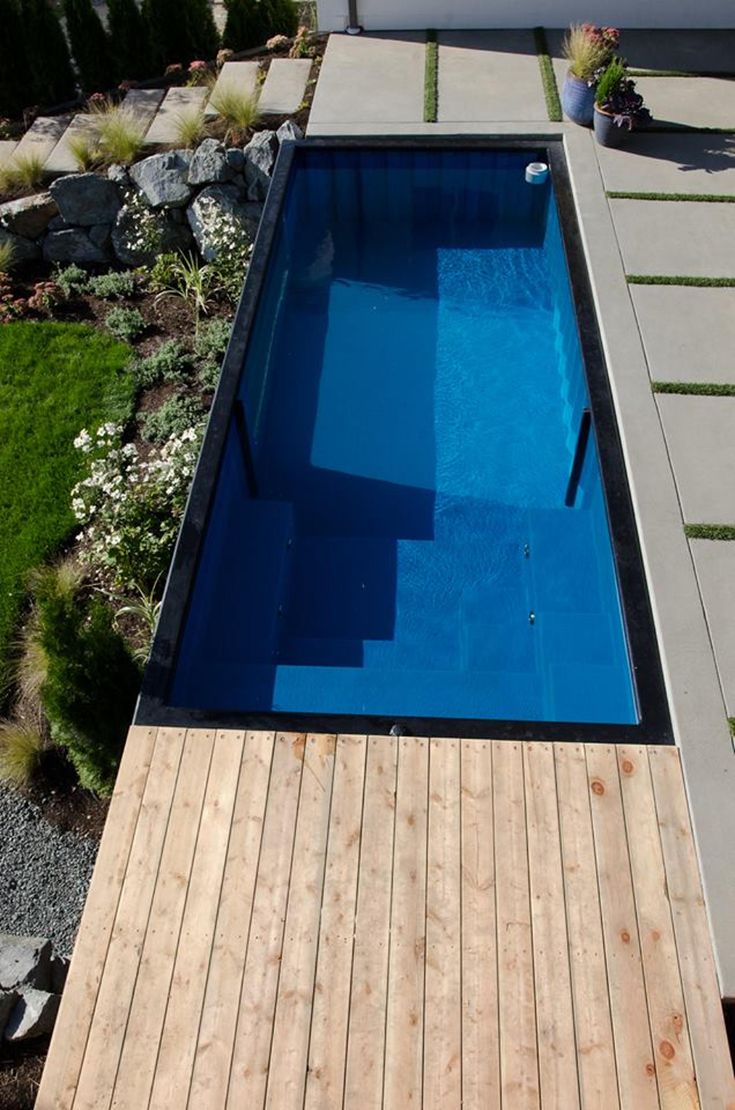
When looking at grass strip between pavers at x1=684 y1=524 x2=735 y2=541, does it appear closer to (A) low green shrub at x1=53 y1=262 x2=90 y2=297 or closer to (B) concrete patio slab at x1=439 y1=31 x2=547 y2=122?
(B) concrete patio slab at x1=439 y1=31 x2=547 y2=122

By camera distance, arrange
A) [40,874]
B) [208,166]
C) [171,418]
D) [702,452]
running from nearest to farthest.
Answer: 1. [40,874]
2. [702,452]
3. [171,418]
4. [208,166]

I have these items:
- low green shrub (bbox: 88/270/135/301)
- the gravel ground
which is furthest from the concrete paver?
the gravel ground

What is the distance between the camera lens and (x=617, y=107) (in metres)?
8.76

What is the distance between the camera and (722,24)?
10.6m

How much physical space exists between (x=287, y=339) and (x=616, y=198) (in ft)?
10.3

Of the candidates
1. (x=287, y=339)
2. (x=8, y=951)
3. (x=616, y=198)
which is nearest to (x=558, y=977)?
(x=8, y=951)

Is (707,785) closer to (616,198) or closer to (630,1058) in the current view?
(630,1058)

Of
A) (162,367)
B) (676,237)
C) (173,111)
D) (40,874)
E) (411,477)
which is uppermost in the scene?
(173,111)

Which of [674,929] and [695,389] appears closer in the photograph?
[674,929]

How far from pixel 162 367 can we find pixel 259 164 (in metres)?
2.41

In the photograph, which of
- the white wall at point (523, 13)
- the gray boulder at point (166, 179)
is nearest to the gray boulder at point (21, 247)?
the gray boulder at point (166, 179)

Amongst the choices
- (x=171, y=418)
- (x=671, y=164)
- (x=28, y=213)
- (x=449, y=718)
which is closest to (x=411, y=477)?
(x=171, y=418)

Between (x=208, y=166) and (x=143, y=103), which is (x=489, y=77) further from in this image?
(x=143, y=103)

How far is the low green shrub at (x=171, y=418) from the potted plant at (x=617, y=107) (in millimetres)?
4638
